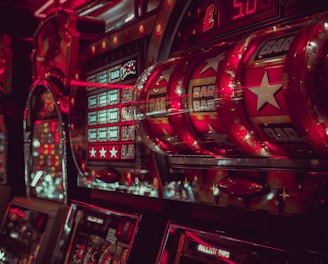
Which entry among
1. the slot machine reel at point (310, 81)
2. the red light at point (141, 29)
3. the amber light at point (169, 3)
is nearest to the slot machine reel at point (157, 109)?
the amber light at point (169, 3)

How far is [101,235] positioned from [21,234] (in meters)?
1.04

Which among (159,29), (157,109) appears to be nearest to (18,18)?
(159,29)

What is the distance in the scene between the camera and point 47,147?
12.1 ft

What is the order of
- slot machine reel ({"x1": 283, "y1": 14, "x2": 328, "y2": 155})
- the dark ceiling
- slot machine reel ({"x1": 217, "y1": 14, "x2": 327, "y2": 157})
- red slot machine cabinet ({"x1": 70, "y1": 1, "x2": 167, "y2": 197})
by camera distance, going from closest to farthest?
1. slot machine reel ({"x1": 283, "y1": 14, "x2": 328, "y2": 155})
2. slot machine reel ({"x1": 217, "y1": 14, "x2": 327, "y2": 157})
3. red slot machine cabinet ({"x1": 70, "y1": 1, "x2": 167, "y2": 197})
4. the dark ceiling

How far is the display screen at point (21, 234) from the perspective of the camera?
3326mm

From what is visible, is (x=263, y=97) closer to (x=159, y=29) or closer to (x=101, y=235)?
(x=159, y=29)

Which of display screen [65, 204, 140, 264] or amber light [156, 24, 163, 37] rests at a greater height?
amber light [156, 24, 163, 37]

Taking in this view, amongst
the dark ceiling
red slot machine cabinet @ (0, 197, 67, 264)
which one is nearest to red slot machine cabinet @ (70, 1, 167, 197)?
red slot machine cabinet @ (0, 197, 67, 264)

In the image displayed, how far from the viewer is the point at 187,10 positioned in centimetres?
223

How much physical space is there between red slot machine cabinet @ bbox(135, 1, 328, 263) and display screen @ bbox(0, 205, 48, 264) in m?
1.43

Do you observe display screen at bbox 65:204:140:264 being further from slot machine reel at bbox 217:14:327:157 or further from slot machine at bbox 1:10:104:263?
slot machine reel at bbox 217:14:327:157

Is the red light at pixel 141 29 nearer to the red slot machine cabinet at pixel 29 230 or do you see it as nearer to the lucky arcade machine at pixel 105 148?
the lucky arcade machine at pixel 105 148

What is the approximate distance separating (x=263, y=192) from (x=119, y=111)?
47.3 inches

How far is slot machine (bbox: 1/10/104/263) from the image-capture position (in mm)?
3291
